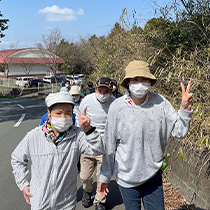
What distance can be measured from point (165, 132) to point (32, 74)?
45.9 metres

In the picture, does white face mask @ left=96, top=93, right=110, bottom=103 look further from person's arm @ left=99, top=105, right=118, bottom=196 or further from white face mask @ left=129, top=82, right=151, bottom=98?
white face mask @ left=129, top=82, right=151, bottom=98

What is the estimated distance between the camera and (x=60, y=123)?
7.55 feet

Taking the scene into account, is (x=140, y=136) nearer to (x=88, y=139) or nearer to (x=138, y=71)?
(x=88, y=139)

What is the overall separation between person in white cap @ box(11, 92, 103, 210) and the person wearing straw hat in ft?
0.70

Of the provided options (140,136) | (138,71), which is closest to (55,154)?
(140,136)

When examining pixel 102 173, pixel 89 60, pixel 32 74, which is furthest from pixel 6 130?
pixel 32 74

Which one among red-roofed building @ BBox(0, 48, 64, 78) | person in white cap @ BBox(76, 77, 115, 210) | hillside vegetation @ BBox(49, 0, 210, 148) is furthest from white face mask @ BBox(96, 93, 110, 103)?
red-roofed building @ BBox(0, 48, 64, 78)

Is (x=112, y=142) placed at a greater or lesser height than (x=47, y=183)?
greater

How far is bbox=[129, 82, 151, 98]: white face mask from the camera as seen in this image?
7.59 ft

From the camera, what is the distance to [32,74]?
45688mm

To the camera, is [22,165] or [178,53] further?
[178,53]

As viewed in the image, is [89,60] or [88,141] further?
[89,60]

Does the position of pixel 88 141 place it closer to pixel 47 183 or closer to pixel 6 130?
pixel 47 183

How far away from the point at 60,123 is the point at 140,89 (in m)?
0.80
